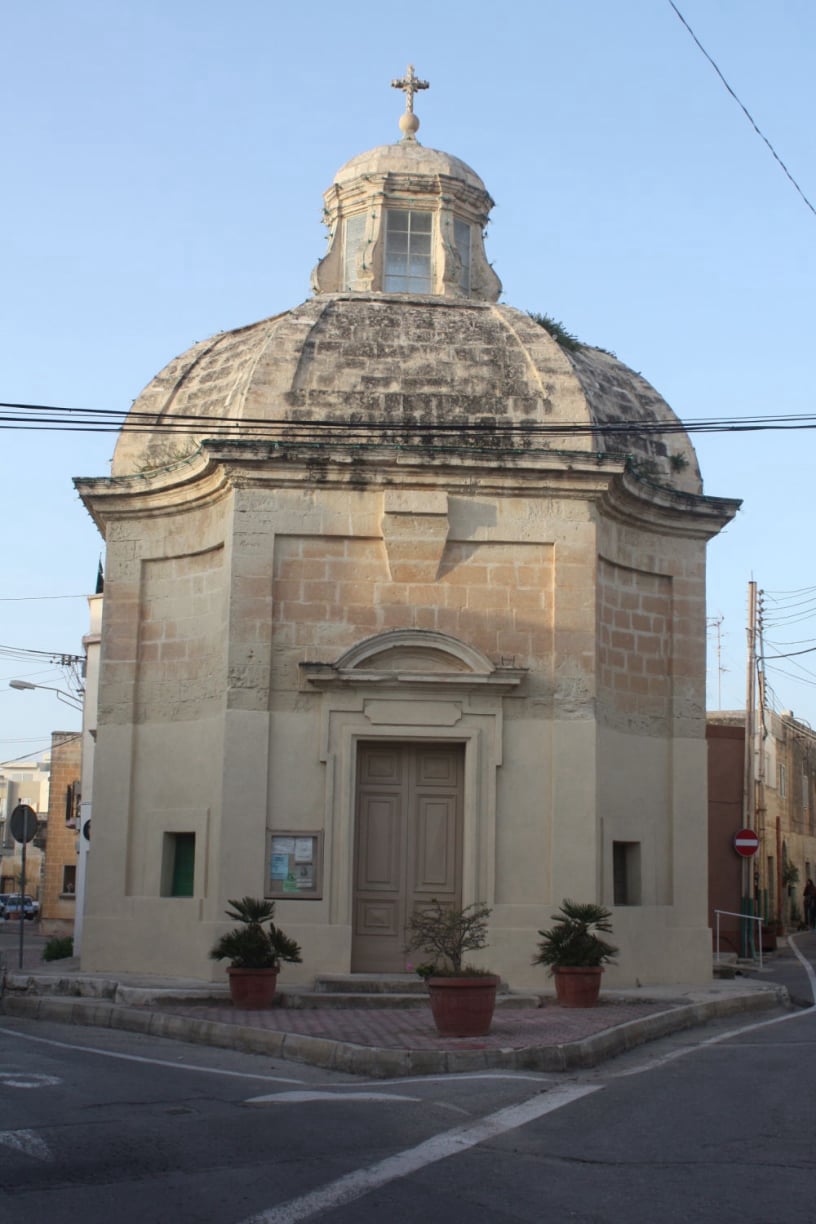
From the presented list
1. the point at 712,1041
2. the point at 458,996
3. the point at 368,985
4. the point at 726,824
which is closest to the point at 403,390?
the point at 368,985

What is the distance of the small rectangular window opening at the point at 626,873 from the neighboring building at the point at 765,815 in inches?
366

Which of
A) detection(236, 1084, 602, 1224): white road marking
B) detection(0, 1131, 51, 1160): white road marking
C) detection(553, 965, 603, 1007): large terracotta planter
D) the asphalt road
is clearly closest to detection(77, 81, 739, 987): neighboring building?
detection(553, 965, 603, 1007): large terracotta planter

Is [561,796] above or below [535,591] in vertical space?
below

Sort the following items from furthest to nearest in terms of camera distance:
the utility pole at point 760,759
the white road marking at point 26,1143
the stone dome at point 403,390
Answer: the utility pole at point 760,759, the stone dome at point 403,390, the white road marking at point 26,1143

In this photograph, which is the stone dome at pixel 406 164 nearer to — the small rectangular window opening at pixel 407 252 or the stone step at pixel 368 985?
the small rectangular window opening at pixel 407 252

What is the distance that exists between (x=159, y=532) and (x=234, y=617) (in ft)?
7.53

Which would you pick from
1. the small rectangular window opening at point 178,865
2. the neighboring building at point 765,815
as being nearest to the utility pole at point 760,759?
the neighboring building at point 765,815

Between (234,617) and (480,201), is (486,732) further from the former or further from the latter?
(480,201)

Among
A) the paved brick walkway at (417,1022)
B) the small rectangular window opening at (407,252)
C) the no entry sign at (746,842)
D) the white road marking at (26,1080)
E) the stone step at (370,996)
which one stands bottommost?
the white road marking at (26,1080)

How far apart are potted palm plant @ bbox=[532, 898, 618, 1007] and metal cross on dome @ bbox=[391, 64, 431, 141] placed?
A: 13.2 meters

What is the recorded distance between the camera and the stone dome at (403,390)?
58.5 feet

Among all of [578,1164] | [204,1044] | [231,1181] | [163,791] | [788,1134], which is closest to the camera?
[231,1181]

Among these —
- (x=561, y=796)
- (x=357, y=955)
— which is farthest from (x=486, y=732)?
(x=357, y=955)

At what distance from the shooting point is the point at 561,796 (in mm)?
17203
